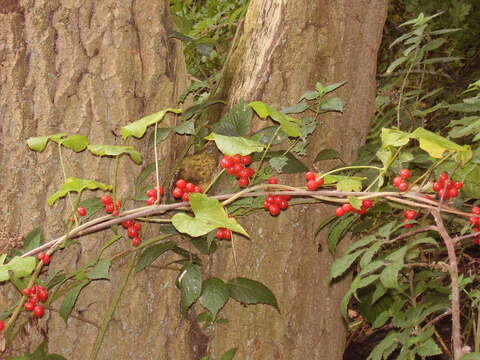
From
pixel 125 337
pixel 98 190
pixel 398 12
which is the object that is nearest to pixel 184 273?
pixel 125 337

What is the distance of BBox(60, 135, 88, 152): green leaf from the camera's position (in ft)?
4.33

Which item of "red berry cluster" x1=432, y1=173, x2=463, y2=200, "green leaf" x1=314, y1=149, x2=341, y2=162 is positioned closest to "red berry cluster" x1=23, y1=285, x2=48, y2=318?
"green leaf" x1=314, y1=149, x2=341, y2=162

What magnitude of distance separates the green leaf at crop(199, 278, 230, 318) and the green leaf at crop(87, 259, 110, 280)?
0.25m

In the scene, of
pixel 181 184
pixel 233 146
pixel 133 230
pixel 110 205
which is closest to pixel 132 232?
pixel 133 230

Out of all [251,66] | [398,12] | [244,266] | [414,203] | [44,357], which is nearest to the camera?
[414,203]

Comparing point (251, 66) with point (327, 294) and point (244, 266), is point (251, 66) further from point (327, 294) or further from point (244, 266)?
point (327, 294)

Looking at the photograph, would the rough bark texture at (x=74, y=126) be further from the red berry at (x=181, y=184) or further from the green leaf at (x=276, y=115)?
the green leaf at (x=276, y=115)

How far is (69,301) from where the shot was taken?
1.36 meters

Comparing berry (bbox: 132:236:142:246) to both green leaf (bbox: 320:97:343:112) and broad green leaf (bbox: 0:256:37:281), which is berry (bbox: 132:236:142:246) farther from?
green leaf (bbox: 320:97:343:112)

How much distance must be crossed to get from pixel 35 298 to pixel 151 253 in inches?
11.6

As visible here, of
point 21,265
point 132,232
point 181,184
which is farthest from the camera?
point 132,232

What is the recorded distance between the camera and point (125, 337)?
1.44m

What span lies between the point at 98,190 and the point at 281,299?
574mm

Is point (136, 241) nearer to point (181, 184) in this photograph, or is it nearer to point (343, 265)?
point (181, 184)
